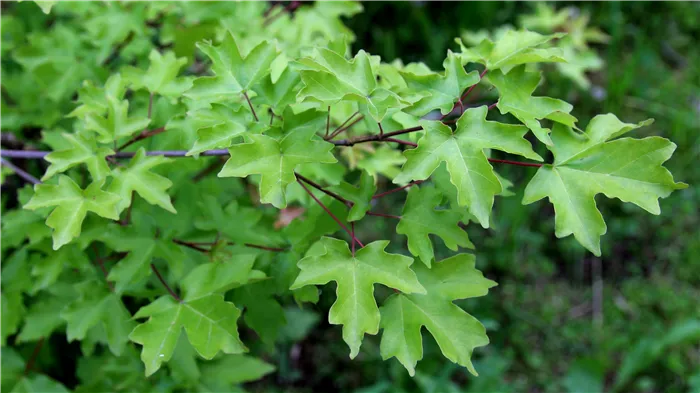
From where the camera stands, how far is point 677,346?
2.93m

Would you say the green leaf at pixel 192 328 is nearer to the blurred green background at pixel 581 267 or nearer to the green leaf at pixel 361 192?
the green leaf at pixel 361 192

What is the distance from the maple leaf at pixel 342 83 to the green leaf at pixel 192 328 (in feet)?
1.70

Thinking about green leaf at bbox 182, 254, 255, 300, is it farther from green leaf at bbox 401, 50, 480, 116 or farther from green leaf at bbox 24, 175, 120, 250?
green leaf at bbox 401, 50, 480, 116

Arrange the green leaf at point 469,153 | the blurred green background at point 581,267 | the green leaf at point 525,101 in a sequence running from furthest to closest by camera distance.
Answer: the blurred green background at point 581,267, the green leaf at point 525,101, the green leaf at point 469,153

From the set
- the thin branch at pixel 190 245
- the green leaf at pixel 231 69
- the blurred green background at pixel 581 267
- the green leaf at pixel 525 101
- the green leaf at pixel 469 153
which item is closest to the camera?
the green leaf at pixel 469 153

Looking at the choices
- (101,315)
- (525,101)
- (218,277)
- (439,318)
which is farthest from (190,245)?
(525,101)

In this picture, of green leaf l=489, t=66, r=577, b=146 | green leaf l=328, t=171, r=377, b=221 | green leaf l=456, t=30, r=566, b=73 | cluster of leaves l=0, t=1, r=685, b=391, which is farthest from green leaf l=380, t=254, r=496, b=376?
green leaf l=456, t=30, r=566, b=73

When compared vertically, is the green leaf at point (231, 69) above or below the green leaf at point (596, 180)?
above

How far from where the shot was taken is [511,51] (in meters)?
1.33

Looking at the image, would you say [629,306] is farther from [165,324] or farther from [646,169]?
[165,324]

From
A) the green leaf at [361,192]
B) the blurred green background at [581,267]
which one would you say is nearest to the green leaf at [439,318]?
the green leaf at [361,192]

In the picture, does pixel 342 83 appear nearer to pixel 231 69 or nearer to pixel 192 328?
pixel 231 69

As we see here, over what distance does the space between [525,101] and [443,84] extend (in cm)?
18

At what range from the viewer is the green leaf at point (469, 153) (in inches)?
44.3
